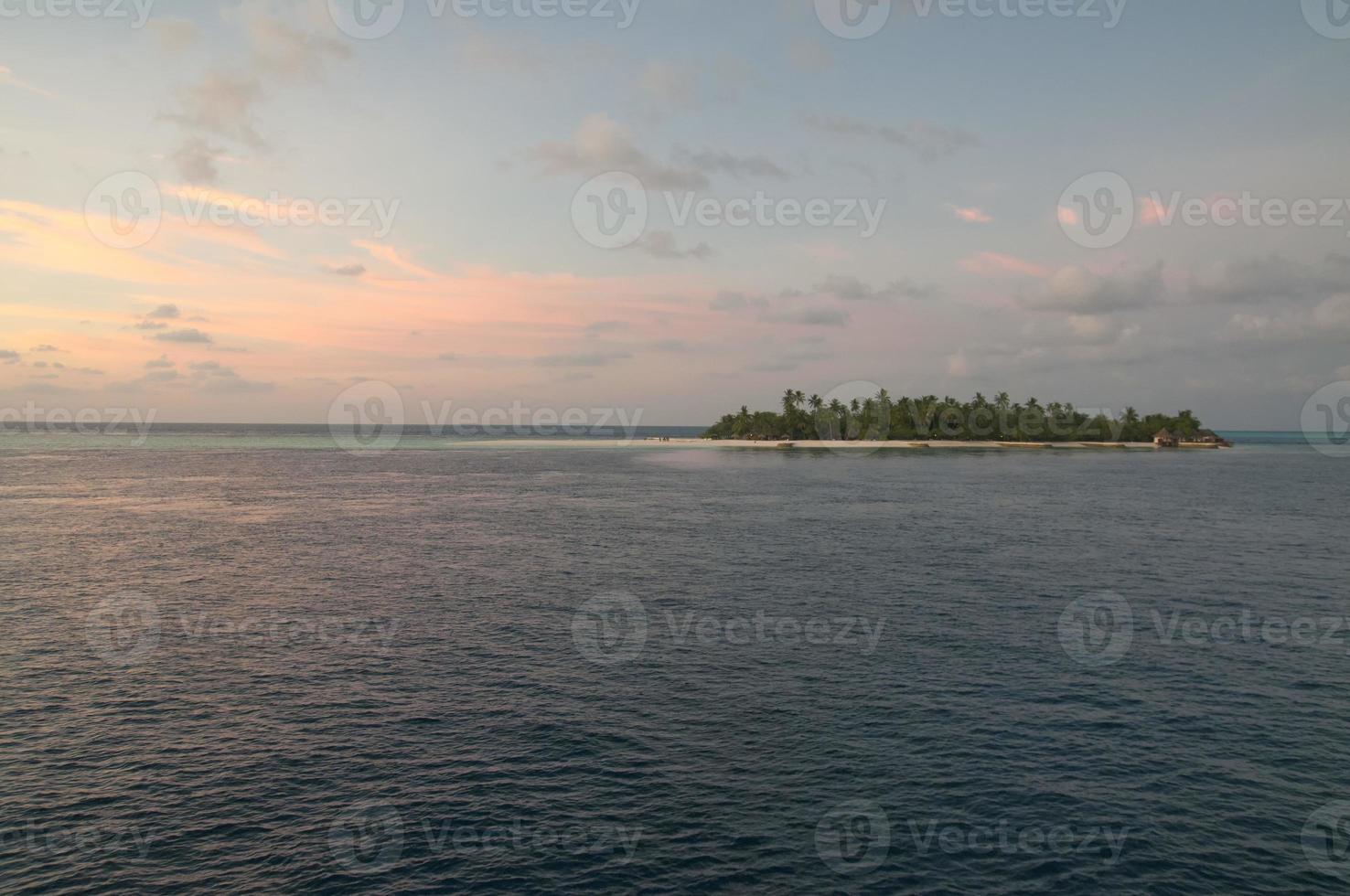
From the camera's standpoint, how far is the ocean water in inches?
967

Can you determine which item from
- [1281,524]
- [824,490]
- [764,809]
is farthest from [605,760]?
[824,490]

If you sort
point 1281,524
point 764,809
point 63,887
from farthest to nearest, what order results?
1. point 1281,524
2. point 764,809
3. point 63,887

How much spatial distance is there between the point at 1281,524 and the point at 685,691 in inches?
3857

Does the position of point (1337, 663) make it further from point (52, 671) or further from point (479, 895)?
point (52, 671)

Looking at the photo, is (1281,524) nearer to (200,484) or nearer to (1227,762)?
(1227,762)

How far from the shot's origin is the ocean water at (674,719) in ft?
80.6

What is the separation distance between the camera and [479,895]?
22.8 meters

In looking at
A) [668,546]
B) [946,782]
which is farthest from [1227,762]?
[668,546]

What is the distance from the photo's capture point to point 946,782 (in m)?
29.3

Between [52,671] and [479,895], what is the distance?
33.0m

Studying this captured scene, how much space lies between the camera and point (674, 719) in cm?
3522

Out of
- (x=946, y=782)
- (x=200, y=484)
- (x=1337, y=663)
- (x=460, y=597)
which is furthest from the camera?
(x=200, y=484)

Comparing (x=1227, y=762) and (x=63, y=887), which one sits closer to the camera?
(x=63, y=887)

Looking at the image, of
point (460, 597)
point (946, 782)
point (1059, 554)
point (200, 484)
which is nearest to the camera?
point (946, 782)
